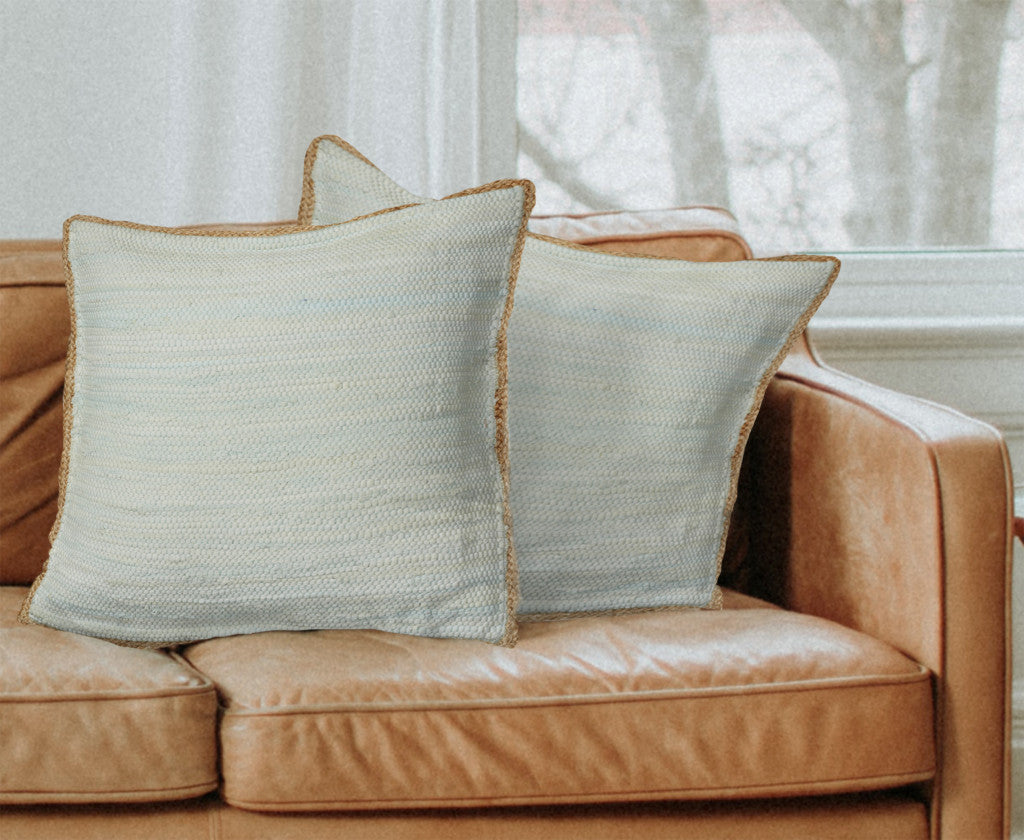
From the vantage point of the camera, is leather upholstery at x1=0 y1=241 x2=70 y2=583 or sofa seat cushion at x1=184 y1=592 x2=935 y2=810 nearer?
sofa seat cushion at x1=184 y1=592 x2=935 y2=810

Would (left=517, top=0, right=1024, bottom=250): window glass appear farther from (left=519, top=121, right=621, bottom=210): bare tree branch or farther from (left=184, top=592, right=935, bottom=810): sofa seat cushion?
(left=184, top=592, right=935, bottom=810): sofa seat cushion

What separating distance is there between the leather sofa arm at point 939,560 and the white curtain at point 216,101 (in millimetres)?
901

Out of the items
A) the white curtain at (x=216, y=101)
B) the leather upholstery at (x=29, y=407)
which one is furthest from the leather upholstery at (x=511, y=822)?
the white curtain at (x=216, y=101)

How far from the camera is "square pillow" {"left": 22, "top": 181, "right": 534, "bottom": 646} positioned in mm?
1126

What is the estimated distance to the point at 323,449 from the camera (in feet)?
3.69

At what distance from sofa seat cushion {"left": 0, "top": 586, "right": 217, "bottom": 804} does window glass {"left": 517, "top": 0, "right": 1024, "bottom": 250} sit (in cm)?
131

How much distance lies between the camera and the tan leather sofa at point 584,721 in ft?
3.29

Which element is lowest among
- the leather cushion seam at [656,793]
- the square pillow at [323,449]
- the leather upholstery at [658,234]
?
the leather cushion seam at [656,793]

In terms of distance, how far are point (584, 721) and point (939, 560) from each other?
367mm

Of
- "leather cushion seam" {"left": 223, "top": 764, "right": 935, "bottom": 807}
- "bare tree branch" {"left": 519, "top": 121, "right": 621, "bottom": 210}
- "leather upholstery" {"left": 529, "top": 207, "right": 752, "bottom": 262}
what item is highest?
"bare tree branch" {"left": 519, "top": 121, "right": 621, "bottom": 210}

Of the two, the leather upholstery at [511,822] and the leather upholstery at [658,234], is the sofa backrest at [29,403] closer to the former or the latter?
the leather upholstery at [511,822]

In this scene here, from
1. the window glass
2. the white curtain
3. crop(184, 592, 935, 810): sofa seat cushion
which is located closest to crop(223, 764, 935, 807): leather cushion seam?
crop(184, 592, 935, 810): sofa seat cushion

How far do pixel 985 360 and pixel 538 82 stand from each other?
93 centimetres

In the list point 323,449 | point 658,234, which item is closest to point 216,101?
point 658,234
